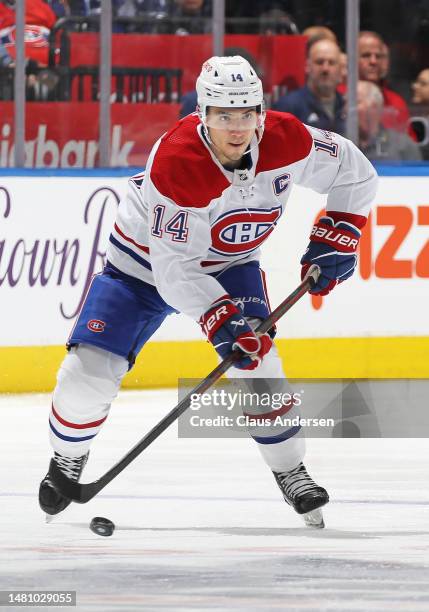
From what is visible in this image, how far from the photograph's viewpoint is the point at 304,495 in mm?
3885

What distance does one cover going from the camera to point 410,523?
12.8 ft

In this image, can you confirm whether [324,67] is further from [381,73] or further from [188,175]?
[188,175]

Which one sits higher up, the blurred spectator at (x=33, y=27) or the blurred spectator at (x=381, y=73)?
the blurred spectator at (x=33, y=27)

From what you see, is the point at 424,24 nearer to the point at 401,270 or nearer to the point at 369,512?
the point at 401,270

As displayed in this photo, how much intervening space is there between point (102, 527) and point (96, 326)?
49cm

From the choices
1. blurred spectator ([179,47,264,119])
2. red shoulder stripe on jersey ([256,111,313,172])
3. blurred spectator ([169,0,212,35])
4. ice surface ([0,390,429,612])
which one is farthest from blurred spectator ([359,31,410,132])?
red shoulder stripe on jersey ([256,111,313,172])

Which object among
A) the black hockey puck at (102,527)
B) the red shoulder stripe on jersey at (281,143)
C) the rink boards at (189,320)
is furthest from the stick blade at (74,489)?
the rink boards at (189,320)

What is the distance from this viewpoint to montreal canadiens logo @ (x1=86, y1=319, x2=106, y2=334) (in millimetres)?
3873

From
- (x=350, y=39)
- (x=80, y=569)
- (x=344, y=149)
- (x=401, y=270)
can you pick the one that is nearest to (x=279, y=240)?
(x=401, y=270)

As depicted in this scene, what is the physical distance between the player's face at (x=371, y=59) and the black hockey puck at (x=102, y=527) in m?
3.45

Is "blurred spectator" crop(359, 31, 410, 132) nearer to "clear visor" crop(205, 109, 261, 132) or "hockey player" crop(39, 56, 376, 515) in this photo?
"hockey player" crop(39, 56, 376, 515)

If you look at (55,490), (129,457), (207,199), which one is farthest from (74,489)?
(207,199)

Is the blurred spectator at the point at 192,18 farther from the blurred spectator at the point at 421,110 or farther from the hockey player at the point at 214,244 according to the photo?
the hockey player at the point at 214,244

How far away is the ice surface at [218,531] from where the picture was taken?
313cm
